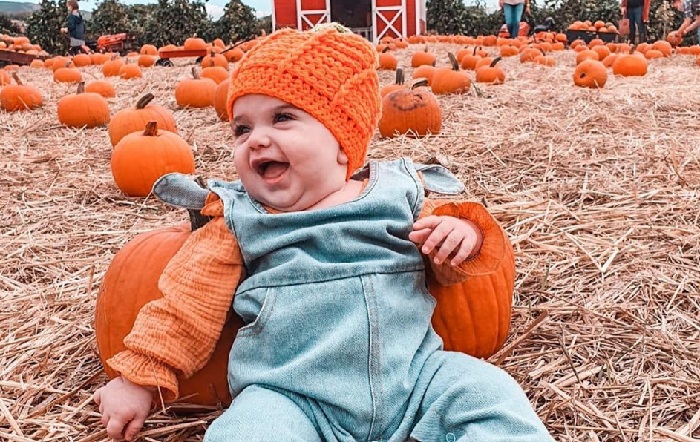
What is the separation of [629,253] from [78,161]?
386 centimetres

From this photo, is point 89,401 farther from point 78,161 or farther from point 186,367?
point 78,161

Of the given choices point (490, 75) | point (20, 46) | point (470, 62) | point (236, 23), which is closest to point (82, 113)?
point (490, 75)

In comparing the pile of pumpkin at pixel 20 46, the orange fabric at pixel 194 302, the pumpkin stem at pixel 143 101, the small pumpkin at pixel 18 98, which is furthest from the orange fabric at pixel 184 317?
the pile of pumpkin at pixel 20 46

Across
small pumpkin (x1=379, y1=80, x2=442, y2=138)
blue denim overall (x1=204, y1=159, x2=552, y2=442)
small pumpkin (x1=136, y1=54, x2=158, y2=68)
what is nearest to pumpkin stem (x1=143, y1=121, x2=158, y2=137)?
small pumpkin (x1=379, y1=80, x2=442, y2=138)

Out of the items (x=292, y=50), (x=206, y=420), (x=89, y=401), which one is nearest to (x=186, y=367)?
(x=206, y=420)

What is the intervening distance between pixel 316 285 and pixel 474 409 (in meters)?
0.48

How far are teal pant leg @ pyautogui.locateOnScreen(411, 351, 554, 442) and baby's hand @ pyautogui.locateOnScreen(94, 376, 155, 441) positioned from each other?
0.67m

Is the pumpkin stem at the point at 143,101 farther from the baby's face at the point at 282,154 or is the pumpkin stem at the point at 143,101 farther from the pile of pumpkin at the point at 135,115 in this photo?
the baby's face at the point at 282,154

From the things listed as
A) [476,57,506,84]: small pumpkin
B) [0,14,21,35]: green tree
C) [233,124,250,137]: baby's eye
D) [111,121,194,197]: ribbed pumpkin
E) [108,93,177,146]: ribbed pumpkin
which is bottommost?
[111,121,194,197]: ribbed pumpkin

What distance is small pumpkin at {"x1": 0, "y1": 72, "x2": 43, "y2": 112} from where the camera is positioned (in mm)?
7895

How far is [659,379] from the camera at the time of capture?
7.26ft

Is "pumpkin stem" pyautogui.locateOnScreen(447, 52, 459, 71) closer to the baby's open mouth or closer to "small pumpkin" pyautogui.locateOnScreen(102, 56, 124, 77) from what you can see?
the baby's open mouth

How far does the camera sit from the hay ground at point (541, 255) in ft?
7.05

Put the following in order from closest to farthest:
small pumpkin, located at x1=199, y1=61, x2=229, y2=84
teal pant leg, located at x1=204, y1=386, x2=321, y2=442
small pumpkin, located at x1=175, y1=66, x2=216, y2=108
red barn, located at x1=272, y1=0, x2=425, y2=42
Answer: teal pant leg, located at x1=204, y1=386, x2=321, y2=442, small pumpkin, located at x1=175, y1=66, x2=216, y2=108, small pumpkin, located at x1=199, y1=61, x2=229, y2=84, red barn, located at x1=272, y1=0, x2=425, y2=42
